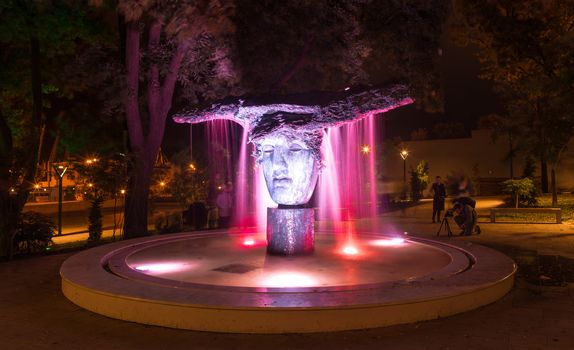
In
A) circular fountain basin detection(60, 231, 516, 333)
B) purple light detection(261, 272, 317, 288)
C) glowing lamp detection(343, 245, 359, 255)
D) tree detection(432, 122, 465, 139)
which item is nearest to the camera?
circular fountain basin detection(60, 231, 516, 333)

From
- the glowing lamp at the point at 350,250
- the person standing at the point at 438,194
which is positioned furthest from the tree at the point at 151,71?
the person standing at the point at 438,194

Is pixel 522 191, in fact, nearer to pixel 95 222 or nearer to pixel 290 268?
pixel 290 268

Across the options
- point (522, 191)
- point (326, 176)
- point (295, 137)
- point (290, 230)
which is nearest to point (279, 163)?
point (295, 137)

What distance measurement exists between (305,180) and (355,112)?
159 centimetres

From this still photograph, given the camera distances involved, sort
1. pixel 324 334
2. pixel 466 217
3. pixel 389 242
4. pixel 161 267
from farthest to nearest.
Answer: pixel 466 217 < pixel 389 242 < pixel 161 267 < pixel 324 334

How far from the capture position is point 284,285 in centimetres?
699

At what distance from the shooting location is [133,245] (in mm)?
10727

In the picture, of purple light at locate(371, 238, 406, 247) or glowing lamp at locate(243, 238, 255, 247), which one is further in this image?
glowing lamp at locate(243, 238, 255, 247)

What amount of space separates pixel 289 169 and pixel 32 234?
6.58m

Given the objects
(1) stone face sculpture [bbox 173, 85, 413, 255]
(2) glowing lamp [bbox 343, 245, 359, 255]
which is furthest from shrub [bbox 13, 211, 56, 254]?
(2) glowing lamp [bbox 343, 245, 359, 255]

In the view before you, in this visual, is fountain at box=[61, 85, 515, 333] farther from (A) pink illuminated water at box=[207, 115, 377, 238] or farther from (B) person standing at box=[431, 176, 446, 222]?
(B) person standing at box=[431, 176, 446, 222]

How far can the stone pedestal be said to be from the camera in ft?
30.9

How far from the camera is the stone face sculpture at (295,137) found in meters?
8.99

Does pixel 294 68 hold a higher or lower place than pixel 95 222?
higher
